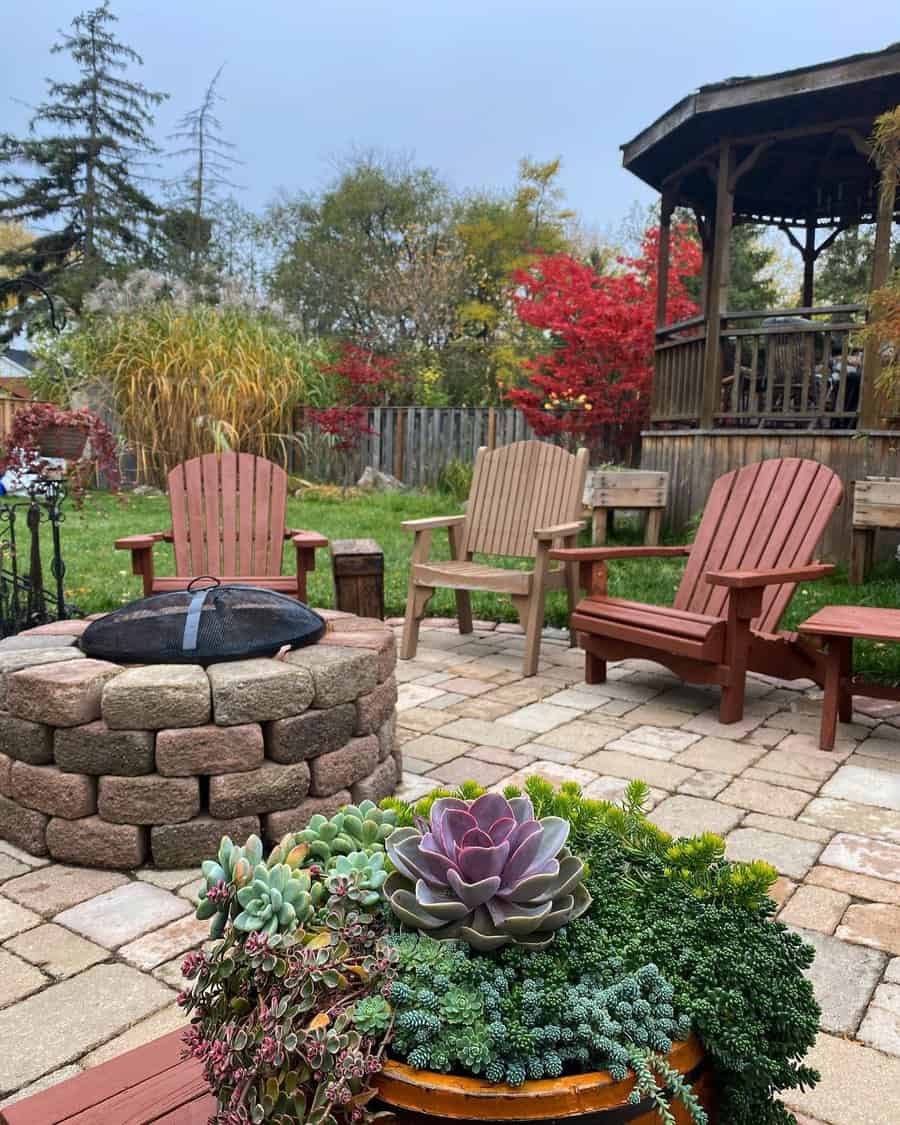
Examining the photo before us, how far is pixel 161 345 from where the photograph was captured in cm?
1034

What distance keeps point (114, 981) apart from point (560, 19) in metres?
41.9

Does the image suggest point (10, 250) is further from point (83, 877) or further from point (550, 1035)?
point (550, 1035)

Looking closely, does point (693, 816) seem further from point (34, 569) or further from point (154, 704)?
point (34, 569)

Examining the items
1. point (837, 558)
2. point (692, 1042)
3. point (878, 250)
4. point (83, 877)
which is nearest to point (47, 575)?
point (83, 877)

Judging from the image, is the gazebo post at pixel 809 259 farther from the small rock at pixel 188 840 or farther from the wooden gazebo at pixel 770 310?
the small rock at pixel 188 840

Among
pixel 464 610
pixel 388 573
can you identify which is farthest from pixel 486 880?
pixel 388 573

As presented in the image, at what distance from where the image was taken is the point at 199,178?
72.5 ft

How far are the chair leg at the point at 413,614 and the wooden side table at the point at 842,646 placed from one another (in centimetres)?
181

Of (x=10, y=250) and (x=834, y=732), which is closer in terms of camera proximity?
(x=834, y=732)

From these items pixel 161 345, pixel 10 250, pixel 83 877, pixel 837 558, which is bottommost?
pixel 83 877

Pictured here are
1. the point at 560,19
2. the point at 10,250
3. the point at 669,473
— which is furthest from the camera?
the point at 560,19

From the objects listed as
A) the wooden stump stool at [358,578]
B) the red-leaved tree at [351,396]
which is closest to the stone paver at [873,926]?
the wooden stump stool at [358,578]

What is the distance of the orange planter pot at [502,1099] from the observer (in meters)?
0.89

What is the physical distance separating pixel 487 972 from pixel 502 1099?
0.13m
